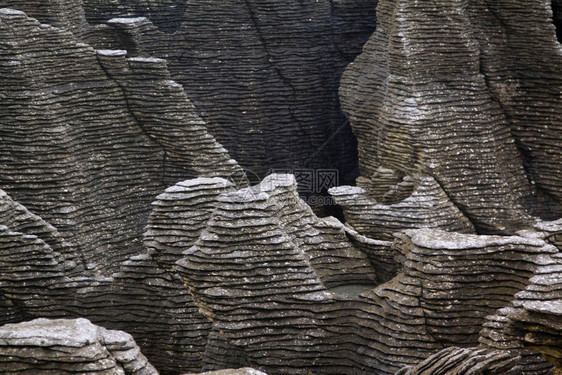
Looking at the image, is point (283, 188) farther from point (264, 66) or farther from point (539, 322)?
point (264, 66)

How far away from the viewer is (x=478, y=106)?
14398mm

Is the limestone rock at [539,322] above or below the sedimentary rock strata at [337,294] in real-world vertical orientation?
above

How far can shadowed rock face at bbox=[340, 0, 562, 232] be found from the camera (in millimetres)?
14148

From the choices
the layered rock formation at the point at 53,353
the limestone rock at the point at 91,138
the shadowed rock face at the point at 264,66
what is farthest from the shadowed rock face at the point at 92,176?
the layered rock formation at the point at 53,353

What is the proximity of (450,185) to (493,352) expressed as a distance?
229 inches

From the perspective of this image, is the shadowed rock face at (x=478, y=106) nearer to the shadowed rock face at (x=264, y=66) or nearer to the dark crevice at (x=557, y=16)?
the dark crevice at (x=557, y=16)

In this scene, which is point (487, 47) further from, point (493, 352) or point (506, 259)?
point (493, 352)

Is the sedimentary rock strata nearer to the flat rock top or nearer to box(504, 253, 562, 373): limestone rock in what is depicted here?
the flat rock top

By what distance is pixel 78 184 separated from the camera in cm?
1384

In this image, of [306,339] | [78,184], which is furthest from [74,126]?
[306,339]

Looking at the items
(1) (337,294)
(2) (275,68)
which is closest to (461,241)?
(1) (337,294)

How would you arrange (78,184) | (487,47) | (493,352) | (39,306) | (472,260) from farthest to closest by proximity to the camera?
(487,47)
(78,184)
(39,306)
(472,260)
(493,352)

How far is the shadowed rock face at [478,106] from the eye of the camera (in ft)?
46.4

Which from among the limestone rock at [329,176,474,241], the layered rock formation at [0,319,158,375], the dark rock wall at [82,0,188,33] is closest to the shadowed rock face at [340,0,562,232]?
the limestone rock at [329,176,474,241]
